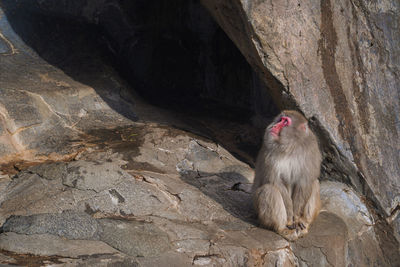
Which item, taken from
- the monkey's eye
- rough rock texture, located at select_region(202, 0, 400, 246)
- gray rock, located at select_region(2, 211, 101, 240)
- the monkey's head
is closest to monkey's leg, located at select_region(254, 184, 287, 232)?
the monkey's head

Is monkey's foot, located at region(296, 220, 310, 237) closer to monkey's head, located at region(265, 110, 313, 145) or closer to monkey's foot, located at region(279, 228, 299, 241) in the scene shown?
monkey's foot, located at region(279, 228, 299, 241)

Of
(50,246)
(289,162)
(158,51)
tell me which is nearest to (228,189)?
(289,162)

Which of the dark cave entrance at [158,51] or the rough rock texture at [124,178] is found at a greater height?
the dark cave entrance at [158,51]

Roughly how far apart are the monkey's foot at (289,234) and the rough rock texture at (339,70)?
1292mm

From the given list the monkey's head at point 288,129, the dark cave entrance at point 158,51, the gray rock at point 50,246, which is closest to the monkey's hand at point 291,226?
the monkey's head at point 288,129

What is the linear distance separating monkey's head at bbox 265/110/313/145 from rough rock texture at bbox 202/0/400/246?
37.4 inches

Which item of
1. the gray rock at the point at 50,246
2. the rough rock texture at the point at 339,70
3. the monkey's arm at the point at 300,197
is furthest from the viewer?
the rough rock texture at the point at 339,70

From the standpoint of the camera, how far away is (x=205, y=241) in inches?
154

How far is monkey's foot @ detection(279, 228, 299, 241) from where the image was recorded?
166 inches

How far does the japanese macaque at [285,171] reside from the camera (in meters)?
4.18

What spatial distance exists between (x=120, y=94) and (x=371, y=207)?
3.75 metres

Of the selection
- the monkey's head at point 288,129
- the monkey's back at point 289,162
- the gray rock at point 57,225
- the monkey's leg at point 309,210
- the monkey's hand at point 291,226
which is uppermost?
the monkey's head at point 288,129

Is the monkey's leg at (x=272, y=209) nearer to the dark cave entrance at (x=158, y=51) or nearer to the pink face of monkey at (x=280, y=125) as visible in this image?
the pink face of monkey at (x=280, y=125)

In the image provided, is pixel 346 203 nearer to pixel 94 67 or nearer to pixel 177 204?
pixel 177 204
